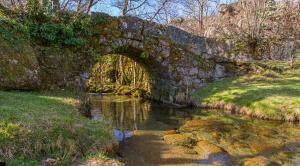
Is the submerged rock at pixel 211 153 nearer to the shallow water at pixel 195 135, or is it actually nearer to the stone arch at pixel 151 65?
the shallow water at pixel 195 135

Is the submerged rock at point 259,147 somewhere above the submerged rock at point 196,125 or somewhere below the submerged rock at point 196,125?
below

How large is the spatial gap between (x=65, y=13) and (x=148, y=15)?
32.6 feet

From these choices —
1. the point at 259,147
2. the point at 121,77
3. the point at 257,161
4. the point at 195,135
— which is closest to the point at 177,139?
the point at 195,135

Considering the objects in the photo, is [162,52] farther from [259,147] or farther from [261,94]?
[259,147]

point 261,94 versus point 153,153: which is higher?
point 261,94

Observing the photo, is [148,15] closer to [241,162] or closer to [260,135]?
[260,135]

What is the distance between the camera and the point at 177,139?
1222 centimetres

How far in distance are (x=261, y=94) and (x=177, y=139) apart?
24.1 feet

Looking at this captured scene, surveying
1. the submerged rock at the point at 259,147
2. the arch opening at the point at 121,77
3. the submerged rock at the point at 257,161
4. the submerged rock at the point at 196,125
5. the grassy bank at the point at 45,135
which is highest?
the arch opening at the point at 121,77

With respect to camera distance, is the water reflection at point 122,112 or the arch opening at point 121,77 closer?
the water reflection at point 122,112

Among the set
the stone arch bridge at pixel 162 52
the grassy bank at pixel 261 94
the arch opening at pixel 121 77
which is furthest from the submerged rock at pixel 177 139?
the arch opening at pixel 121 77

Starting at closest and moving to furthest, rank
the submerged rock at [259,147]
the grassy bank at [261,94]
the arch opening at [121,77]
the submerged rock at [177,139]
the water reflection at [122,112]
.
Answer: the submerged rock at [259,147] < the submerged rock at [177,139] < the water reflection at [122,112] < the grassy bank at [261,94] < the arch opening at [121,77]

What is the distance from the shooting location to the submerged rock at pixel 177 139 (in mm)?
11844

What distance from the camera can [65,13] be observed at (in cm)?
1720
